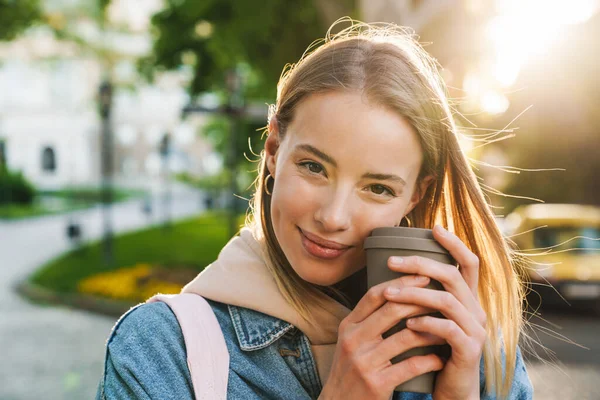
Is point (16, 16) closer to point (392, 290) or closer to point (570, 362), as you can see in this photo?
point (570, 362)

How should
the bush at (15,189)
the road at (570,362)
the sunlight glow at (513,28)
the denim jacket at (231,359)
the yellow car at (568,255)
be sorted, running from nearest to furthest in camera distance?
1. the denim jacket at (231,359)
2. the road at (570,362)
3. the sunlight glow at (513,28)
4. the yellow car at (568,255)
5. the bush at (15,189)

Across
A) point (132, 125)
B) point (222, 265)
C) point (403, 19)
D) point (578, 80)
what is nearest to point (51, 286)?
point (403, 19)

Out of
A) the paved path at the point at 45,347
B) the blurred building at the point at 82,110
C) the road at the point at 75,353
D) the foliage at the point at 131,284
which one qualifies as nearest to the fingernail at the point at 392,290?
the road at the point at 75,353

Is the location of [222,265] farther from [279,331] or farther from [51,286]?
[51,286]

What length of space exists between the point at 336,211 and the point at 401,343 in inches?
12.2

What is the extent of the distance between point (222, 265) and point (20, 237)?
23187 millimetres

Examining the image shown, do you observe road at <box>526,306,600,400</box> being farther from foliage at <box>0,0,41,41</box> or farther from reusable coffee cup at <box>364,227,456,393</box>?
foliage at <box>0,0,41,41</box>

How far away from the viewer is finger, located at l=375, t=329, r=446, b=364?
4.23 feet

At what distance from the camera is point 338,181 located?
4.82 feet

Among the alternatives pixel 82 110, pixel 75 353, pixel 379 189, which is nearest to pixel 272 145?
pixel 379 189

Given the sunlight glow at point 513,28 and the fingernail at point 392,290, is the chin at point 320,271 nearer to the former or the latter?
the fingernail at point 392,290

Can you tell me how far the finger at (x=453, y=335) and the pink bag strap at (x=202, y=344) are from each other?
42cm

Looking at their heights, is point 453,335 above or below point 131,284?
above

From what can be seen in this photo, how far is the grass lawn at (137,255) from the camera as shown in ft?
42.2
